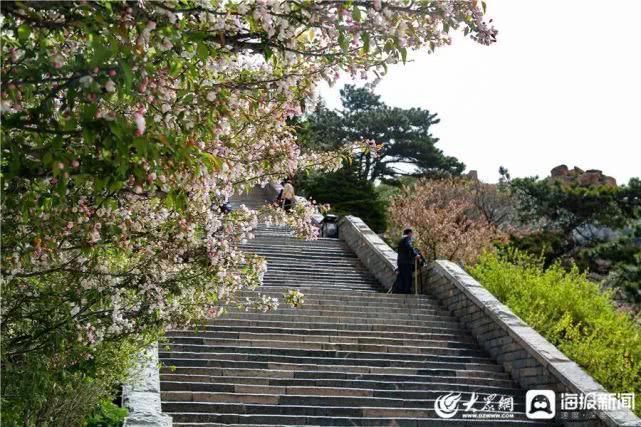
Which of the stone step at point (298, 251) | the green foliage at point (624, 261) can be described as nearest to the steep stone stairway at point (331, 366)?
the stone step at point (298, 251)

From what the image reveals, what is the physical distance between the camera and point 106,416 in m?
6.91

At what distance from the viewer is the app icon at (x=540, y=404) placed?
8969mm

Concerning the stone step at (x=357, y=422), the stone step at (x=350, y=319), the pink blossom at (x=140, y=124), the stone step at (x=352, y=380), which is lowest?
the stone step at (x=357, y=422)

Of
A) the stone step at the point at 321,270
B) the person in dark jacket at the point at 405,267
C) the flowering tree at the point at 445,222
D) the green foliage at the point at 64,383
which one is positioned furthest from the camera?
the flowering tree at the point at 445,222

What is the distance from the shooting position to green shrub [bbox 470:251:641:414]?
33.8 feet

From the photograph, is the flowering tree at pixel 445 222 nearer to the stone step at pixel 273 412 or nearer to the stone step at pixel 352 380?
the stone step at pixel 352 380

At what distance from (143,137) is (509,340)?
7.96m

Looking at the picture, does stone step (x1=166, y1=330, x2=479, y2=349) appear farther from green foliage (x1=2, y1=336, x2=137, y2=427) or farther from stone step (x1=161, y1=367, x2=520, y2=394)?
green foliage (x1=2, y1=336, x2=137, y2=427)

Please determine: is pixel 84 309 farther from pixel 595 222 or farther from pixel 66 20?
pixel 595 222

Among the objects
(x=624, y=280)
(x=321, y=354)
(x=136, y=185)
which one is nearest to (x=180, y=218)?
(x=136, y=185)

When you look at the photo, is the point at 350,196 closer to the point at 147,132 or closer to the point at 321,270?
the point at 321,270

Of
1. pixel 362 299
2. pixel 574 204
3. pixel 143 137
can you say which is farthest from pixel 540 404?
pixel 574 204

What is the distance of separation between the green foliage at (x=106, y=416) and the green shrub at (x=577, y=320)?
589cm

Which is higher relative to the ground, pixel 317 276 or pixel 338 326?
pixel 317 276
